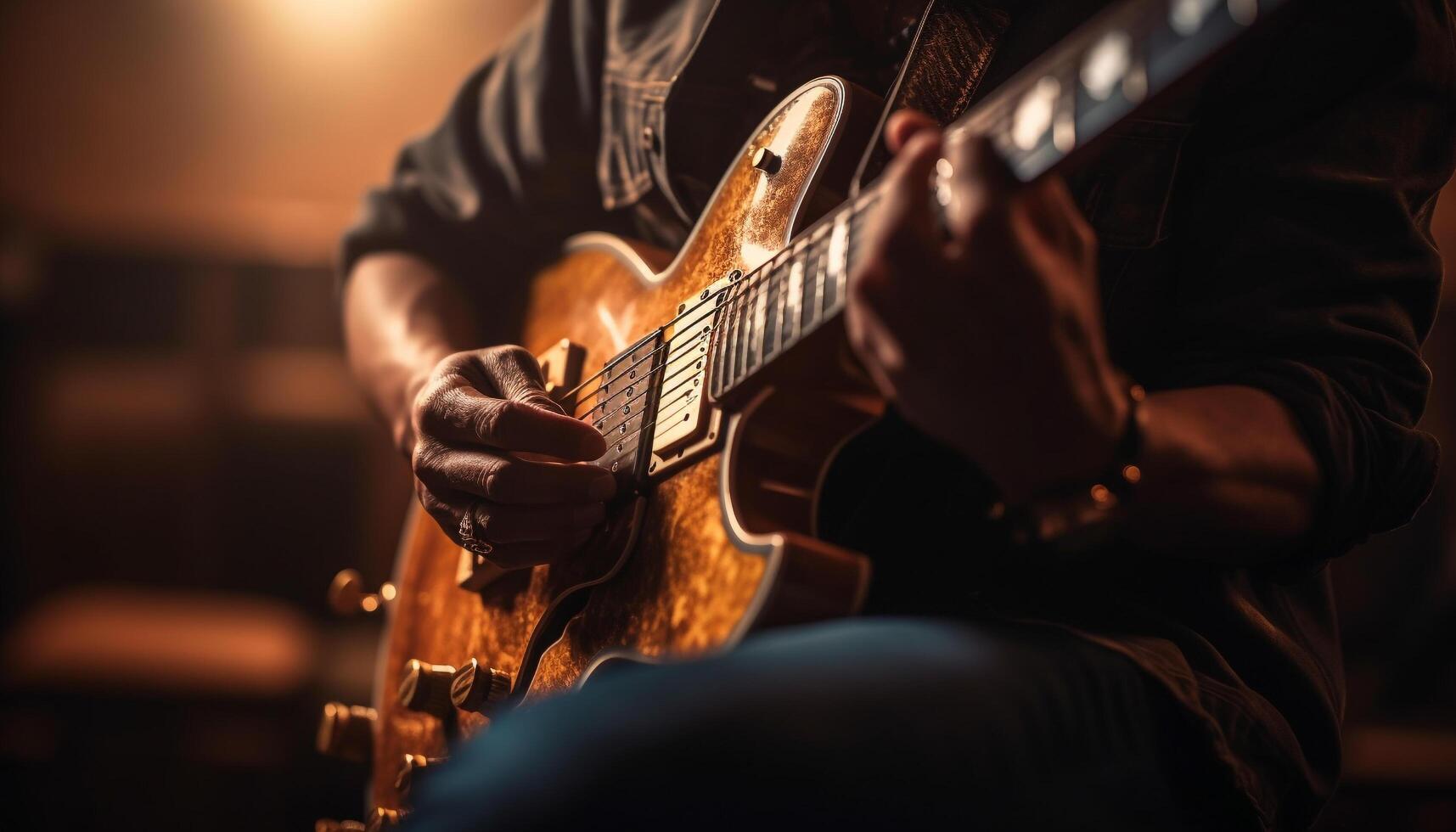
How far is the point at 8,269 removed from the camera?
265 centimetres

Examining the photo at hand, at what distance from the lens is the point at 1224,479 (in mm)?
579

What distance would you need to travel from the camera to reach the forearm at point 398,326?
1.12m

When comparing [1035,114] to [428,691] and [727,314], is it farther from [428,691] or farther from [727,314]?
[428,691]

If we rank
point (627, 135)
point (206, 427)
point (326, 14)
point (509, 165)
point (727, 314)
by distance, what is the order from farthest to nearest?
point (326, 14) → point (206, 427) → point (509, 165) → point (627, 135) → point (727, 314)

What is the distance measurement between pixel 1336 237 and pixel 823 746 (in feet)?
1.65

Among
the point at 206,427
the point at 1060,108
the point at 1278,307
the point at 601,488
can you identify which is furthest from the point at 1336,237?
the point at 206,427

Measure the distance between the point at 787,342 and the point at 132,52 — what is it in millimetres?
2968

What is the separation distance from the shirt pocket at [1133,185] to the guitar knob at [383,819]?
73 cm

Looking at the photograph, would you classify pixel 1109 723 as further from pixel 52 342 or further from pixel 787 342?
pixel 52 342

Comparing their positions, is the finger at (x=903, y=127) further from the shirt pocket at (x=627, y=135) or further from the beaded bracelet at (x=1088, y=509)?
the shirt pocket at (x=627, y=135)

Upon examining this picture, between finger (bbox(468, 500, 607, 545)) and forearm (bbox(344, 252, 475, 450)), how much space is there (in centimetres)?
31

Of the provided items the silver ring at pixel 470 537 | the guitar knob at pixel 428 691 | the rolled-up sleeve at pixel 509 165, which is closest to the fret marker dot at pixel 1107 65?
the silver ring at pixel 470 537

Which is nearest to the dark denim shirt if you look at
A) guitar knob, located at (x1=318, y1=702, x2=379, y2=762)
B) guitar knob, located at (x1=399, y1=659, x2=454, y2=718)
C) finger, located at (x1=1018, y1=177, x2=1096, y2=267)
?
finger, located at (x1=1018, y1=177, x2=1096, y2=267)

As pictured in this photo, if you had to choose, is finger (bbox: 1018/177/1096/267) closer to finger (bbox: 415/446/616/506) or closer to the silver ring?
finger (bbox: 415/446/616/506)
